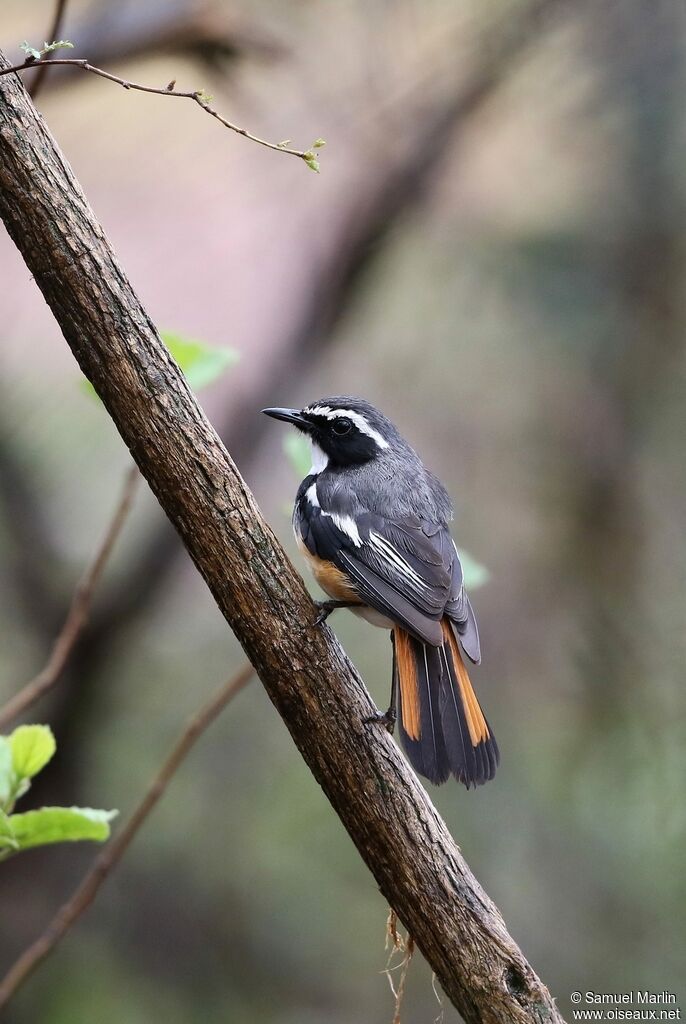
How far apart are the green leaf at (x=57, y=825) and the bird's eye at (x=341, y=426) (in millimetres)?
1187

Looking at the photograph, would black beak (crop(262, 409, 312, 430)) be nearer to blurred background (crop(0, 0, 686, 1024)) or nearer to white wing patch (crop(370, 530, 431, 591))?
white wing patch (crop(370, 530, 431, 591))

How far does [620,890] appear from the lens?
12.4 ft

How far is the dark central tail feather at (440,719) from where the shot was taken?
75.1 inches

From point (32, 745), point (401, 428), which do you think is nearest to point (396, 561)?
point (32, 745)

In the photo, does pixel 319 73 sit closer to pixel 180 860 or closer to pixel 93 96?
pixel 93 96

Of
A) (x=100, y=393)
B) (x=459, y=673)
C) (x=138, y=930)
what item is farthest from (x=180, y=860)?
(x=100, y=393)

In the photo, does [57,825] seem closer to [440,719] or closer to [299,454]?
[440,719]

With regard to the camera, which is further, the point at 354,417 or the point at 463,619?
the point at 354,417

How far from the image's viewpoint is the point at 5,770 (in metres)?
1.71

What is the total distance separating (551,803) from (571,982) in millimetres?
680

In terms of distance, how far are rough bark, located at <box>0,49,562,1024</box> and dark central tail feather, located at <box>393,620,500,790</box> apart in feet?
0.55

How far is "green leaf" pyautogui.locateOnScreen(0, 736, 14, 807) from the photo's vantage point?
1.71m

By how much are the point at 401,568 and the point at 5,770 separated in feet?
2.99

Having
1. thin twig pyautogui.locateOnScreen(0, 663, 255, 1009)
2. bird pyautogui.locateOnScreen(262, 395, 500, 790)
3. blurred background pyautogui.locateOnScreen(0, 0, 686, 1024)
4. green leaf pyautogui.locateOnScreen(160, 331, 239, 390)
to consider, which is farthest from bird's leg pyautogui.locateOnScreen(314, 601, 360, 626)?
blurred background pyautogui.locateOnScreen(0, 0, 686, 1024)
